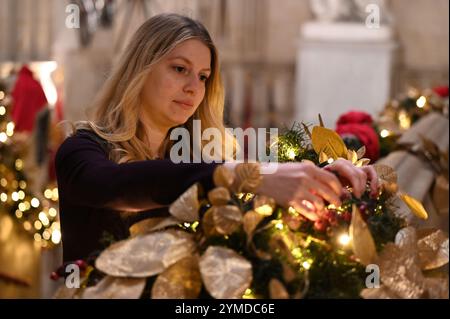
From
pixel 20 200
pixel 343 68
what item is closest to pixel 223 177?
pixel 20 200

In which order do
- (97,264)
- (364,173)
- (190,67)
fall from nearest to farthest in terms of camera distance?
(97,264)
(364,173)
(190,67)

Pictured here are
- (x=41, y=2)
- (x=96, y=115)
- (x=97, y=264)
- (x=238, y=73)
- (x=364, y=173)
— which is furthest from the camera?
(x=41, y=2)

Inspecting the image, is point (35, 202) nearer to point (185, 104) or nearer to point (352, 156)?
point (185, 104)

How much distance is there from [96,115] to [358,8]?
274 inches

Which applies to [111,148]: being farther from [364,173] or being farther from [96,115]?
[364,173]

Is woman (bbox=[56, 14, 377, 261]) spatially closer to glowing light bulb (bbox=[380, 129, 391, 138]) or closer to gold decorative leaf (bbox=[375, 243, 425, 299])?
gold decorative leaf (bbox=[375, 243, 425, 299])

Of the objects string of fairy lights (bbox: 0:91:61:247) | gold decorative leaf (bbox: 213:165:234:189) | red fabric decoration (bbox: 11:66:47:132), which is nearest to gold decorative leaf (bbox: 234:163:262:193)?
gold decorative leaf (bbox: 213:165:234:189)

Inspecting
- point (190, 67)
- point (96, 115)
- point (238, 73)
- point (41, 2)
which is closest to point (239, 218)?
point (190, 67)

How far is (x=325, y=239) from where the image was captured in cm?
137

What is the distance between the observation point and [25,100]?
27.8 feet

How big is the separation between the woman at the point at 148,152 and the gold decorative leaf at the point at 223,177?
0.08ft

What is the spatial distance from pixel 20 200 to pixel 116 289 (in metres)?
5.57

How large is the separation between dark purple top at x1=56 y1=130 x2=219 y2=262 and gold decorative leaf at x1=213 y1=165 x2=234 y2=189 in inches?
1.0


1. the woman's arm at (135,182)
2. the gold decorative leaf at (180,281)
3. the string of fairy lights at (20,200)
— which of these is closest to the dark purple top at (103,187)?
the woman's arm at (135,182)
